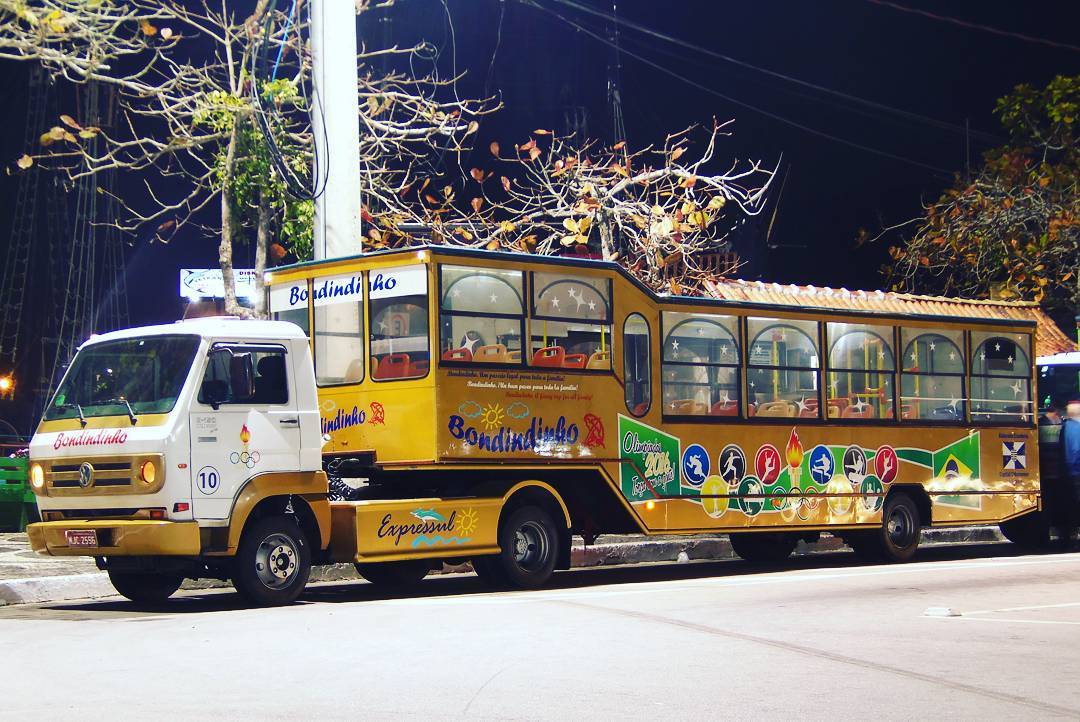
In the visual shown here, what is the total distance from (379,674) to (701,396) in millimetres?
8380

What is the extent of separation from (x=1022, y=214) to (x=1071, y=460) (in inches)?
422

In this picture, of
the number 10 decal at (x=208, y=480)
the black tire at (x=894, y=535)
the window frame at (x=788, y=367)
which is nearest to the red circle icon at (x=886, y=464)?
the black tire at (x=894, y=535)

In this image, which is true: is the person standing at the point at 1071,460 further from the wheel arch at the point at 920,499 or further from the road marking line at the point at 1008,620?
the road marking line at the point at 1008,620

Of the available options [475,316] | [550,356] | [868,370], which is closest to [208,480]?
[475,316]

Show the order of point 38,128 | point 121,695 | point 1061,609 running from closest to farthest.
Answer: point 121,695 → point 1061,609 → point 38,128

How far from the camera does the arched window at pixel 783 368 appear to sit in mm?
16984

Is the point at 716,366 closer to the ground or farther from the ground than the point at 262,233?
closer to the ground

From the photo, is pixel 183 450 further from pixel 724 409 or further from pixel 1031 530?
pixel 1031 530

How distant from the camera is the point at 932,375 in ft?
61.9

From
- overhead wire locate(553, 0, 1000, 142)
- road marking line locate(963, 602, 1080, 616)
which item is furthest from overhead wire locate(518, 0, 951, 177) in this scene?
road marking line locate(963, 602, 1080, 616)

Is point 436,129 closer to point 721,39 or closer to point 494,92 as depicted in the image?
point 494,92

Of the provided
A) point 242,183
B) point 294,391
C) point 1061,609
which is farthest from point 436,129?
point 1061,609

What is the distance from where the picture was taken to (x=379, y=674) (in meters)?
8.62

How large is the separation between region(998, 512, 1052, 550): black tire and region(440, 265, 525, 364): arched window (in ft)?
30.0
